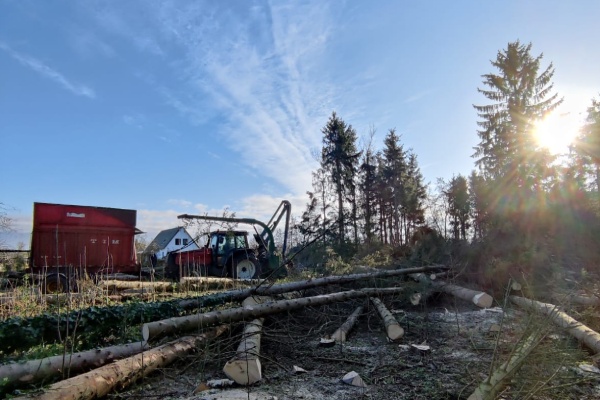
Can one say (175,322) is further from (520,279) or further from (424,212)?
(424,212)

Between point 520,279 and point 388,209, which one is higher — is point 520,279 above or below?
below

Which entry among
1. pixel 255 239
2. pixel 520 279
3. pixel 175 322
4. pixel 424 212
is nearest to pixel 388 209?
pixel 424 212

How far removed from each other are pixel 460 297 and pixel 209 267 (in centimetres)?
847

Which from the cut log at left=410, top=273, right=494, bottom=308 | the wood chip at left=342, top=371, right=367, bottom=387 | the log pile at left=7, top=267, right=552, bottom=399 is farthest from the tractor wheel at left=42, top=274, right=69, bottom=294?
the cut log at left=410, top=273, right=494, bottom=308

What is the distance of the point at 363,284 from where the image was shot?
318 inches

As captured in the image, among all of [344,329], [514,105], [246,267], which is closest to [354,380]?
[344,329]

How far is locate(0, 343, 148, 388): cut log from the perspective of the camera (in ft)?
10.7

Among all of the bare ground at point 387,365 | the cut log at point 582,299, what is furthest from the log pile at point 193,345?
the cut log at point 582,299

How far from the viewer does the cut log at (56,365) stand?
10.7 ft

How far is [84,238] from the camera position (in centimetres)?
1146

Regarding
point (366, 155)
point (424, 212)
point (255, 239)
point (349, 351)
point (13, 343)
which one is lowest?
point (349, 351)

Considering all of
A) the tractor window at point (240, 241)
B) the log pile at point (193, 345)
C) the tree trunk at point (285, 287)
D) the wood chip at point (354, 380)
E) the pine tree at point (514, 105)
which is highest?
the pine tree at point (514, 105)

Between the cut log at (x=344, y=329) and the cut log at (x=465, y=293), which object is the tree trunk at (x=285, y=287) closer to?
the cut log at (x=465, y=293)

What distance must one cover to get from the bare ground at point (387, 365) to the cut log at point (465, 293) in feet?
2.48
